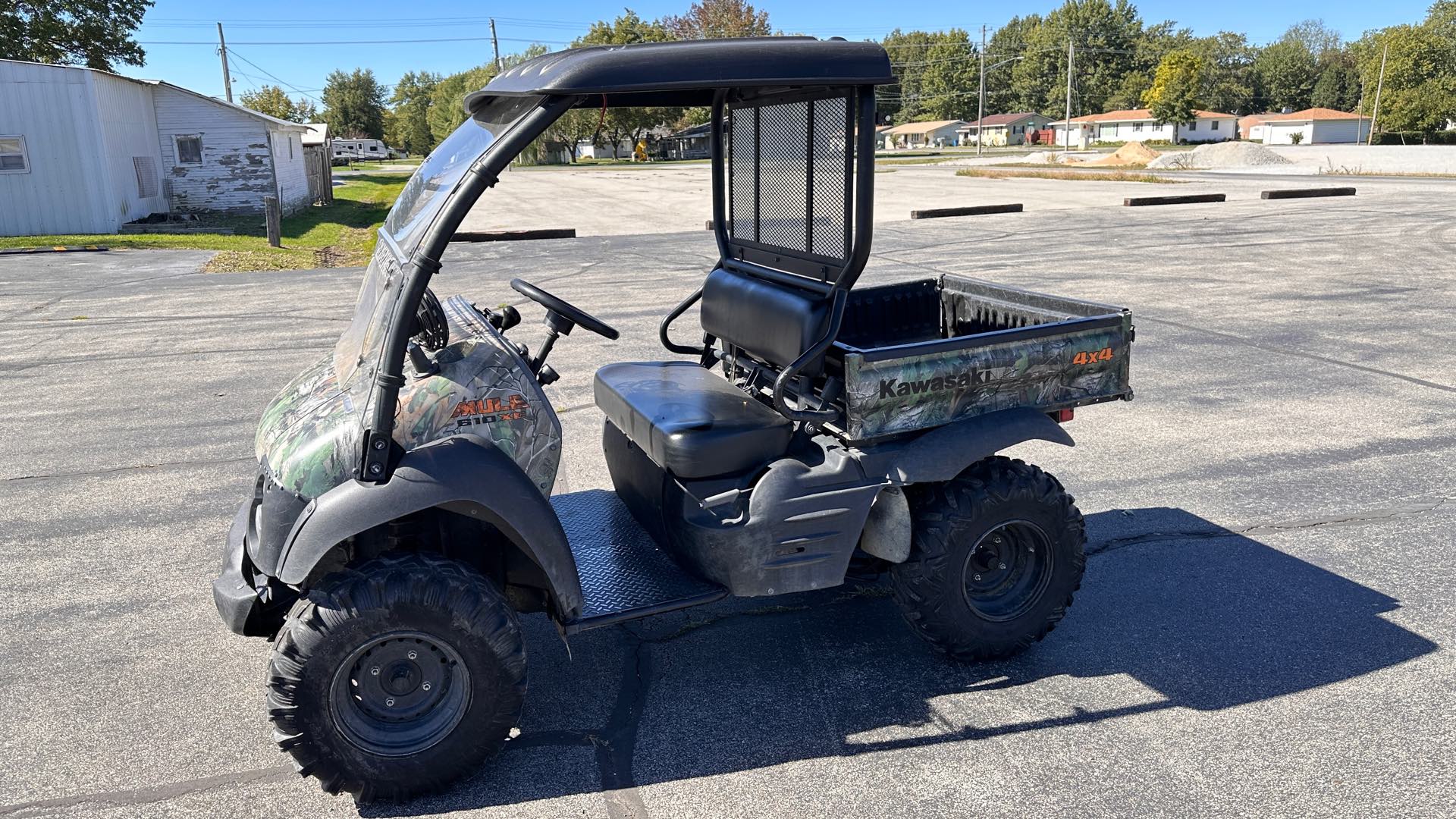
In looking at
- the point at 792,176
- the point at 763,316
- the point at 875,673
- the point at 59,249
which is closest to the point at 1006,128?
the point at 59,249

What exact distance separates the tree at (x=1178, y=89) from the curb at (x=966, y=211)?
73.2 m

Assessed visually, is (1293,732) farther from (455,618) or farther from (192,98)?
(192,98)

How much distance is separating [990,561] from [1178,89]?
3740 inches

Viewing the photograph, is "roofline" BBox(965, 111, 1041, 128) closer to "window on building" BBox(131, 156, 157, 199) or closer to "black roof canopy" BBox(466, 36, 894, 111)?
"window on building" BBox(131, 156, 157, 199)

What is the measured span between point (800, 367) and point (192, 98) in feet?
99.9

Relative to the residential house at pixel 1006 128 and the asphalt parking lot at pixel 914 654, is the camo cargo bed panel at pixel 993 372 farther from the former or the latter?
the residential house at pixel 1006 128

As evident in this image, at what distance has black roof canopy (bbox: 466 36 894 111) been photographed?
3.02 m

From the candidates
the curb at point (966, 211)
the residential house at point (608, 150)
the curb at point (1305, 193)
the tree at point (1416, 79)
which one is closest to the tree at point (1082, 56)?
the tree at point (1416, 79)

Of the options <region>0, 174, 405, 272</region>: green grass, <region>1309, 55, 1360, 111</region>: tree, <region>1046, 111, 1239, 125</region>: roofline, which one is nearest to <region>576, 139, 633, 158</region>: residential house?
<region>1046, 111, 1239, 125</region>: roofline

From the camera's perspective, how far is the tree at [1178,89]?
87625 millimetres

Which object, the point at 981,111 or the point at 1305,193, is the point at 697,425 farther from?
the point at 981,111

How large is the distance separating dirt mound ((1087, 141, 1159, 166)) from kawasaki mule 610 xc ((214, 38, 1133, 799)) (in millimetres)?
54051

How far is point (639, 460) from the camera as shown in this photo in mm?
4191

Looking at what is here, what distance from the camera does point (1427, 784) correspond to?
3176mm
